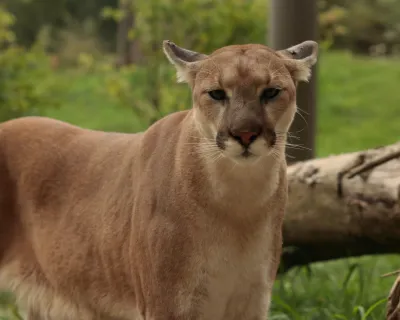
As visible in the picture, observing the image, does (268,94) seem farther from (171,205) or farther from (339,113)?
(339,113)

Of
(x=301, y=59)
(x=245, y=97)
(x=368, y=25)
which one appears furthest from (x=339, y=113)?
(x=245, y=97)

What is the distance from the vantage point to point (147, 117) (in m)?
7.49

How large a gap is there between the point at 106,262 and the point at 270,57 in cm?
108

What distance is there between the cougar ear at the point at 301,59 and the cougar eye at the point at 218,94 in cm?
29

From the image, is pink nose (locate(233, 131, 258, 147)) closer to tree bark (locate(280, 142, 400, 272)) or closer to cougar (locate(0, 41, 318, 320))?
cougar (locate(0, 41, 318, 320))

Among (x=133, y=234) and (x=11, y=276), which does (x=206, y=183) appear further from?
(x=11, y=276)

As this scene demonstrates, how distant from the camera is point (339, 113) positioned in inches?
423

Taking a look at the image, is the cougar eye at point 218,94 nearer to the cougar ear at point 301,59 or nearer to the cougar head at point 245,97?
the cougar head at point 245,97

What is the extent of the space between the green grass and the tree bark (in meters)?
0.45

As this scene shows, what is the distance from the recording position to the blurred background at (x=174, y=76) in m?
4.66

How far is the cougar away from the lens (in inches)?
106

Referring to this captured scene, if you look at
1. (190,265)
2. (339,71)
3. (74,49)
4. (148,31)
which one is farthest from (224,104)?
(339,71)

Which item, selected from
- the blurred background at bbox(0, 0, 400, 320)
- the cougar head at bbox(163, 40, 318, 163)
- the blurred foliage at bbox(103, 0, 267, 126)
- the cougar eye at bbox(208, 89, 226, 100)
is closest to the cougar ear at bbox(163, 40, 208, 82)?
the cougar head at bbox(163, 40, 318, 163)

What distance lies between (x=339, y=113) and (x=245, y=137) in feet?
27.5
